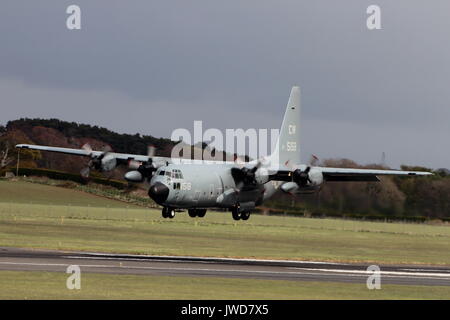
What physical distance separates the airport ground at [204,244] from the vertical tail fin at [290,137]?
6.44 metres

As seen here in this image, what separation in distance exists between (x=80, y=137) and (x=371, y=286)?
480 ft

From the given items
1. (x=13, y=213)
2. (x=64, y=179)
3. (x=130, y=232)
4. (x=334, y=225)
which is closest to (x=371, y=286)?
(x=130, y=232)

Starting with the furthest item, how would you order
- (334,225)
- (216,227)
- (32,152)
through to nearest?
(32,152)
(334,225)
(216,227)

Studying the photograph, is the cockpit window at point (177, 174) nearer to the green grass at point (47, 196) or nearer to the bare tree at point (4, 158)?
the green grass at point (47, 196)

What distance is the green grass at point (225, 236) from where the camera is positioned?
196 ft

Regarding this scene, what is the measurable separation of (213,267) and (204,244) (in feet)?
59.6

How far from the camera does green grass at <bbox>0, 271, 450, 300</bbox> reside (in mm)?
33094

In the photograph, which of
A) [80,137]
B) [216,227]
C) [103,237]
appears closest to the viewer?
[103,237]

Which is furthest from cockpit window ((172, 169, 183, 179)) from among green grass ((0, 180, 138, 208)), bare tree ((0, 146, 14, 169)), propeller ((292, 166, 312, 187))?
bare tree ((0, 146, 14, 169))

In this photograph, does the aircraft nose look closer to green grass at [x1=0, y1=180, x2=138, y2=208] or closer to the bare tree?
green grass at [x1=0, y1=180, x2=138, y2=208]
